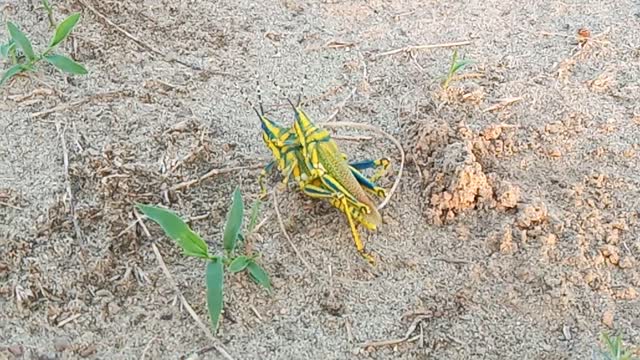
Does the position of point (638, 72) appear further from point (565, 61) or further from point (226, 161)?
point (226, 161)

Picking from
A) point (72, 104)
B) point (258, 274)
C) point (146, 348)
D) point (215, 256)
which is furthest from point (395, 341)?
point (72, 104)

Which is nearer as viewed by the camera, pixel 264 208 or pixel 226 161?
pixel 264 208

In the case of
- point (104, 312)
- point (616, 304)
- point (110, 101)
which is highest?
point (110, 101)

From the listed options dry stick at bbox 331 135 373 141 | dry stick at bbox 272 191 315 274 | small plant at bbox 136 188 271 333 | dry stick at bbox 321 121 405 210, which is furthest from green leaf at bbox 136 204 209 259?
dry stick at bbox 331 135 373 141

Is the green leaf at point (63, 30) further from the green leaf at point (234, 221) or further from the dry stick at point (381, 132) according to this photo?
the green leaf at point (234, 221)

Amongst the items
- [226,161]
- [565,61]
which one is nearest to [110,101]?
[226,161]
